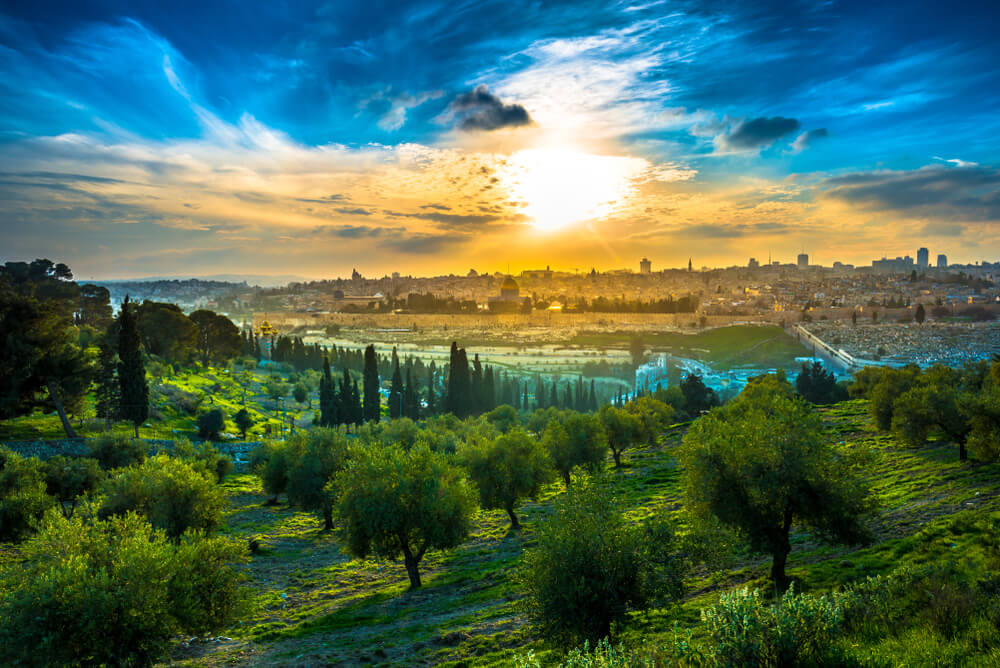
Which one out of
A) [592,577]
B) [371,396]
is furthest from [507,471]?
[371,396]

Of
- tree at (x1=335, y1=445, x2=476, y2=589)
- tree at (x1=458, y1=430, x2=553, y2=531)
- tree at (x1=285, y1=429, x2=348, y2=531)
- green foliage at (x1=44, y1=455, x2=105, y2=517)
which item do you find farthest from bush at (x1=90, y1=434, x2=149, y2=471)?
tree at (x1=458, y1=430, x2=553, y2=531)

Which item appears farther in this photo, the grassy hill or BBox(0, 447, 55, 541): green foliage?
BBox(0, 447, 55, 541): green foliage

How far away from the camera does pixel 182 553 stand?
19.9 m

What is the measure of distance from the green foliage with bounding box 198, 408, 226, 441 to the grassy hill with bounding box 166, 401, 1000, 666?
41495 mm

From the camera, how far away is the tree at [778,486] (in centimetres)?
1927

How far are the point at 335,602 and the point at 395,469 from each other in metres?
8.23

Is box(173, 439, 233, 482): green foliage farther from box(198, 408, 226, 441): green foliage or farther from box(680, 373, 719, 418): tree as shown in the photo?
box(680, 373, 719, 418): tree

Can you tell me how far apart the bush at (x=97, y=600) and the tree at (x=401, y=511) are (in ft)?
30.9

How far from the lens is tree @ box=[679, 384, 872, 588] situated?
19266 mm

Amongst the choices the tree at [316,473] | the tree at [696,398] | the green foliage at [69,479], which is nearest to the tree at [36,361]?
the green foliage at [69,479]

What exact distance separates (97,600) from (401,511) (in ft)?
48.3

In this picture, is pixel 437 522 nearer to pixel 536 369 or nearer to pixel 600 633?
pixel 600 633

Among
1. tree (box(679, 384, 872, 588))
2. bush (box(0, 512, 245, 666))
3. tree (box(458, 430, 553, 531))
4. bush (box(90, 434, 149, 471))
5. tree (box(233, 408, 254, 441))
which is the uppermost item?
tree (box(679, 384, 872, 588))

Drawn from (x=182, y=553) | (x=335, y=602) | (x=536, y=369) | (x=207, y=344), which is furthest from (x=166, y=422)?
(x=536, y=369)
